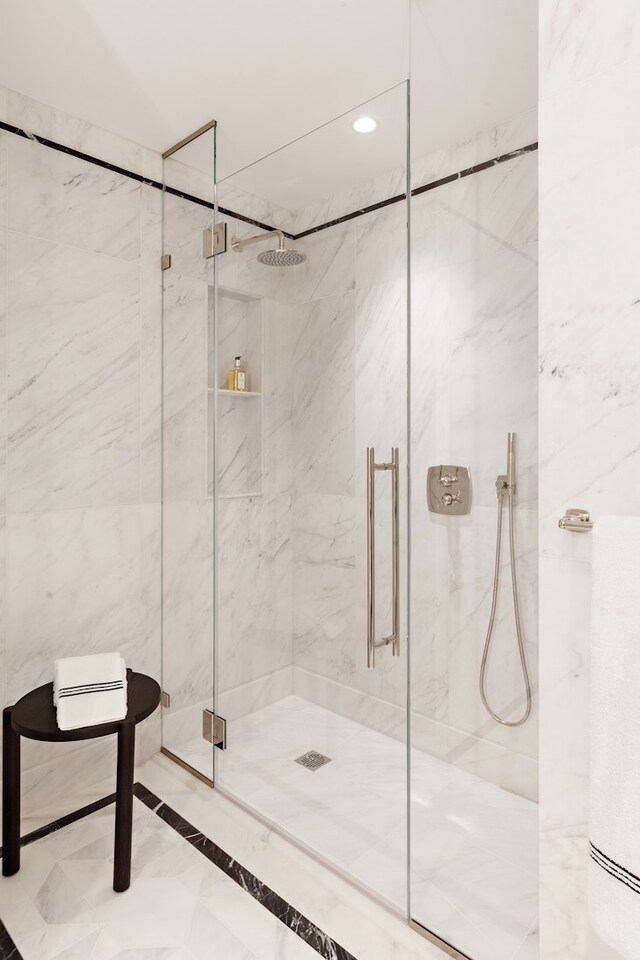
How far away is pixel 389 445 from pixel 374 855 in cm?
122

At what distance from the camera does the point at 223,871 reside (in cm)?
169

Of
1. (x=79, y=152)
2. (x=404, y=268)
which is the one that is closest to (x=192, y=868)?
(x=404, y=268)

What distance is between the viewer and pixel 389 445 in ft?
5.22

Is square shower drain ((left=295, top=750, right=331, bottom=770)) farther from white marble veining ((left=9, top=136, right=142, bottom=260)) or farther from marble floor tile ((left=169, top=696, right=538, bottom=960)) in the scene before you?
white marble veining ((left=9, top=136, right=142, bottom=260))

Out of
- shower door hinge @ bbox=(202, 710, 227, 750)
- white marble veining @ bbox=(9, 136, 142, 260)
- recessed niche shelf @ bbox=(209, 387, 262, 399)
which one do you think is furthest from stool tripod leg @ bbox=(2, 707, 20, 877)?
white marble veining @ bbox=(9, 136, 142, 260)

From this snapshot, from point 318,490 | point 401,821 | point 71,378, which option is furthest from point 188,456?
point 401,821

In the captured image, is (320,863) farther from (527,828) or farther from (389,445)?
(389,445)

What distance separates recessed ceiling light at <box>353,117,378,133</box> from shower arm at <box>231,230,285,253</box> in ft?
1.21

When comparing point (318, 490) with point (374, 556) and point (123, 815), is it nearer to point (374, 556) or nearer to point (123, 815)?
point (374, 556)

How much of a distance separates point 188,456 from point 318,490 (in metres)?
0.67

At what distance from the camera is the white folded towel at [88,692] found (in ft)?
5.24
